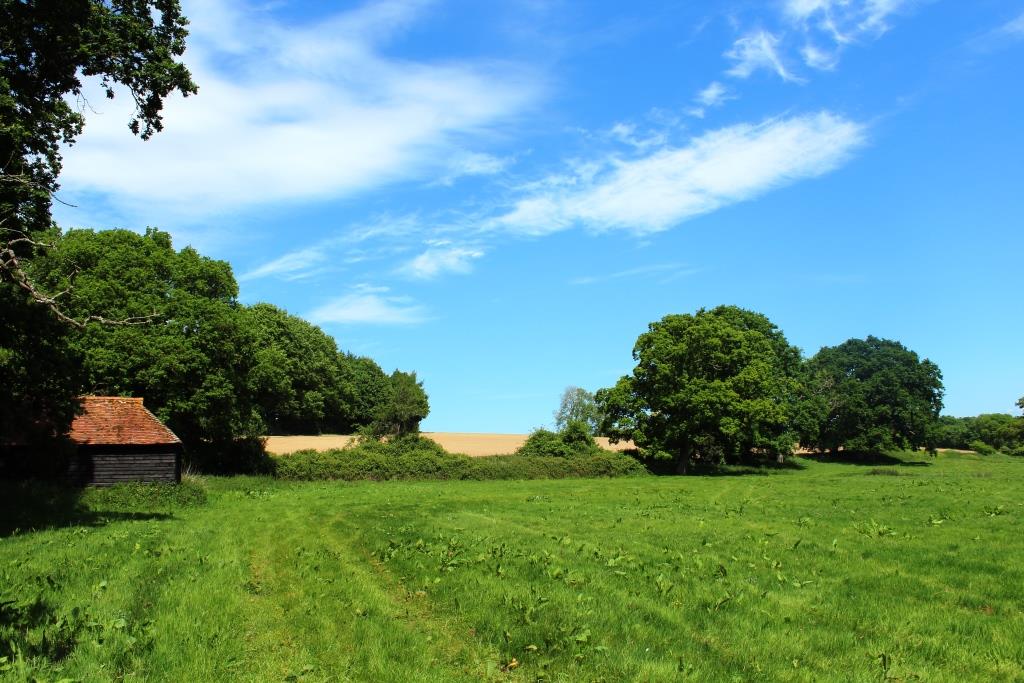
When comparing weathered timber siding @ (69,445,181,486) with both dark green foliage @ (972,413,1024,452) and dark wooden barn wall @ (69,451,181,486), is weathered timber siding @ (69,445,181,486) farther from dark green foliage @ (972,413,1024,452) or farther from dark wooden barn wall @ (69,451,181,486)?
dark green foliage @ (972,413,1024,452)

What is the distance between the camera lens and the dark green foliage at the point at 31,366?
20406mm

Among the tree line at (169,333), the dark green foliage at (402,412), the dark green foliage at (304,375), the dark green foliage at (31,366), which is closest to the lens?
the dark green foliage at (31,366)

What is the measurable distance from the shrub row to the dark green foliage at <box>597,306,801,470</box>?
4.58 meters

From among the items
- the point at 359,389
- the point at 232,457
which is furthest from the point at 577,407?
the point at 232,457

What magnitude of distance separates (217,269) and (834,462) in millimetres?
71143

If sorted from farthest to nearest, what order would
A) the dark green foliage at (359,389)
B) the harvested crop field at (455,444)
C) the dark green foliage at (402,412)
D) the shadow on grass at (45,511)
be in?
1. the dark green foliage at (359,389)
2. the harvested crop field at (455,444)
3. the dark green foliage at (402,412)
4. the shadow on grass at (45,511)

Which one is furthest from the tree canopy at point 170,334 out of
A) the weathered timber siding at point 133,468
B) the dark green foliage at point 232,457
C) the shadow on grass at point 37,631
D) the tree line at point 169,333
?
the shadow on grass at point 37,631

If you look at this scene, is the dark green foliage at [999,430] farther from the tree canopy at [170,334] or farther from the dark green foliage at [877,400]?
the tree canopy at [170,334]

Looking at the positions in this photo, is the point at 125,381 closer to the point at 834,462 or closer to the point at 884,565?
the point at 884,565

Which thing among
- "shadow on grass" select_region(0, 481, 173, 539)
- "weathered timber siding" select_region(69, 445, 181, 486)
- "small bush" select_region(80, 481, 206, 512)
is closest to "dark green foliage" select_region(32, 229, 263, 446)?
"weathered timber siding" select_region(69, 445, 181, 486)

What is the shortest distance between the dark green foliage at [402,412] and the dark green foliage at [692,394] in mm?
17770

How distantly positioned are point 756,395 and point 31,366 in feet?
187

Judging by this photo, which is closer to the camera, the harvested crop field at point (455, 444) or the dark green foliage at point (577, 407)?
the harvested crop field at point (455, 444)

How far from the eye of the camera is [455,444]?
82.3m
